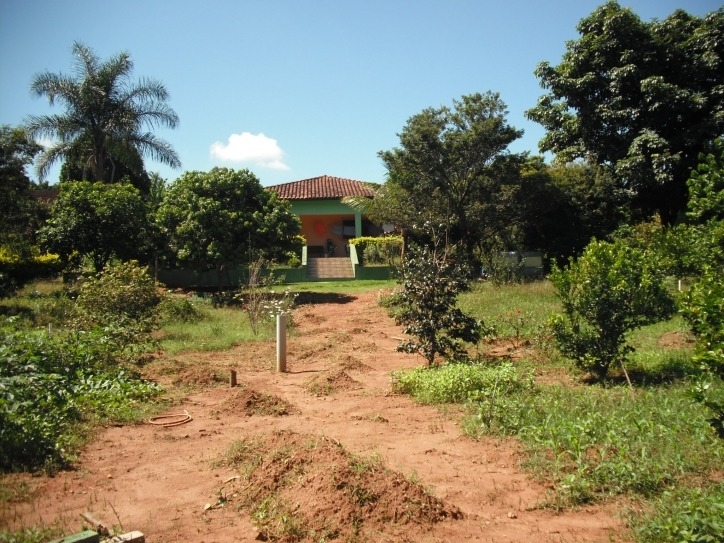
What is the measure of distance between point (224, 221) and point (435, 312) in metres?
10.4

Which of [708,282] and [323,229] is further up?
[323,229]

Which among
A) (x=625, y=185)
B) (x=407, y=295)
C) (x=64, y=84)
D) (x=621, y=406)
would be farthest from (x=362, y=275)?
(x=621, y=406)

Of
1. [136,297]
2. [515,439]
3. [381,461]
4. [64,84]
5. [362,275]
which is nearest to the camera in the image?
[381,461]

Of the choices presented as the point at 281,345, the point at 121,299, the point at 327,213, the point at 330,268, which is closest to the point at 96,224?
the point at 121,299

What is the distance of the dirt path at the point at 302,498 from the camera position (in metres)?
3.98

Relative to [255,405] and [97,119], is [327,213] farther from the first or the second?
[255,405]

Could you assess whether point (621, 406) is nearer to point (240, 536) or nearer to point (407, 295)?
point (407, 295)

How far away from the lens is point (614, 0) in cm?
1750

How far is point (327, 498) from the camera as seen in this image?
4145mm

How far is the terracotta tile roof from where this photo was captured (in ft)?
104

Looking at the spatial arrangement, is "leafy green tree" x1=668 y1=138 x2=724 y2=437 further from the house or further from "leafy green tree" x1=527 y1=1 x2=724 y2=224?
the house

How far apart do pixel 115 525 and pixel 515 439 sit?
11.4ft

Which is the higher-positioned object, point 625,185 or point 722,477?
point 625,185

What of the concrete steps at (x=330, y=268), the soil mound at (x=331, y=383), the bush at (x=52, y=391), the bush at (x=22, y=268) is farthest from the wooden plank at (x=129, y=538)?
the concrete steps at (x=330, y=268)
